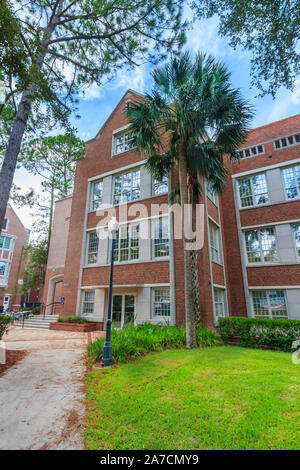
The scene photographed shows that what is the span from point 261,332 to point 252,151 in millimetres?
11562

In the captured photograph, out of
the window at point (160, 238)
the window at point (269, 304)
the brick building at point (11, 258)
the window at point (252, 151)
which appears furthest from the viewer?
the brick building at point (11, 258)

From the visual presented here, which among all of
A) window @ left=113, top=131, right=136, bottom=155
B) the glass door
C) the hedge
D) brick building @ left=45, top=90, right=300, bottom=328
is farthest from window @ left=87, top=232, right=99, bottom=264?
the hedge

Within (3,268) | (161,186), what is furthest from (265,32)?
(3,268)

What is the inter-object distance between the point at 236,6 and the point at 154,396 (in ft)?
31.9

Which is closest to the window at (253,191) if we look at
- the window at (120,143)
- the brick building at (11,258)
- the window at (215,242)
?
the window at (215,242)

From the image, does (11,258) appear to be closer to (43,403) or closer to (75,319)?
(75,319)

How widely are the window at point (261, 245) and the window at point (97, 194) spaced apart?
10.3m

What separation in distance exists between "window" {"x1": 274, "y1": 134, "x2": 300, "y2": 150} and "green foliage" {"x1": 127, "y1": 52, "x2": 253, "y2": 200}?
6.58m

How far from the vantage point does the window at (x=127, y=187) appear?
47.2ft

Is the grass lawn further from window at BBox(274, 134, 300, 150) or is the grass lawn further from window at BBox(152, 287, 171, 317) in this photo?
window at BBox(274, 134, 300, 150)

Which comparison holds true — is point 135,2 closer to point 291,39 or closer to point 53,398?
point 291,39

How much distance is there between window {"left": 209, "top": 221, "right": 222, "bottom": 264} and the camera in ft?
43.6

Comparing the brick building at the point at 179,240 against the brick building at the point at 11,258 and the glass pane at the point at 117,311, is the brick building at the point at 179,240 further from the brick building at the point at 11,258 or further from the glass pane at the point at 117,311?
the brick building at the point at 11,258

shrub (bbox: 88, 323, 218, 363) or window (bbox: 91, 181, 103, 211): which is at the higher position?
window (bbox: 91, 181, 103, 211)
